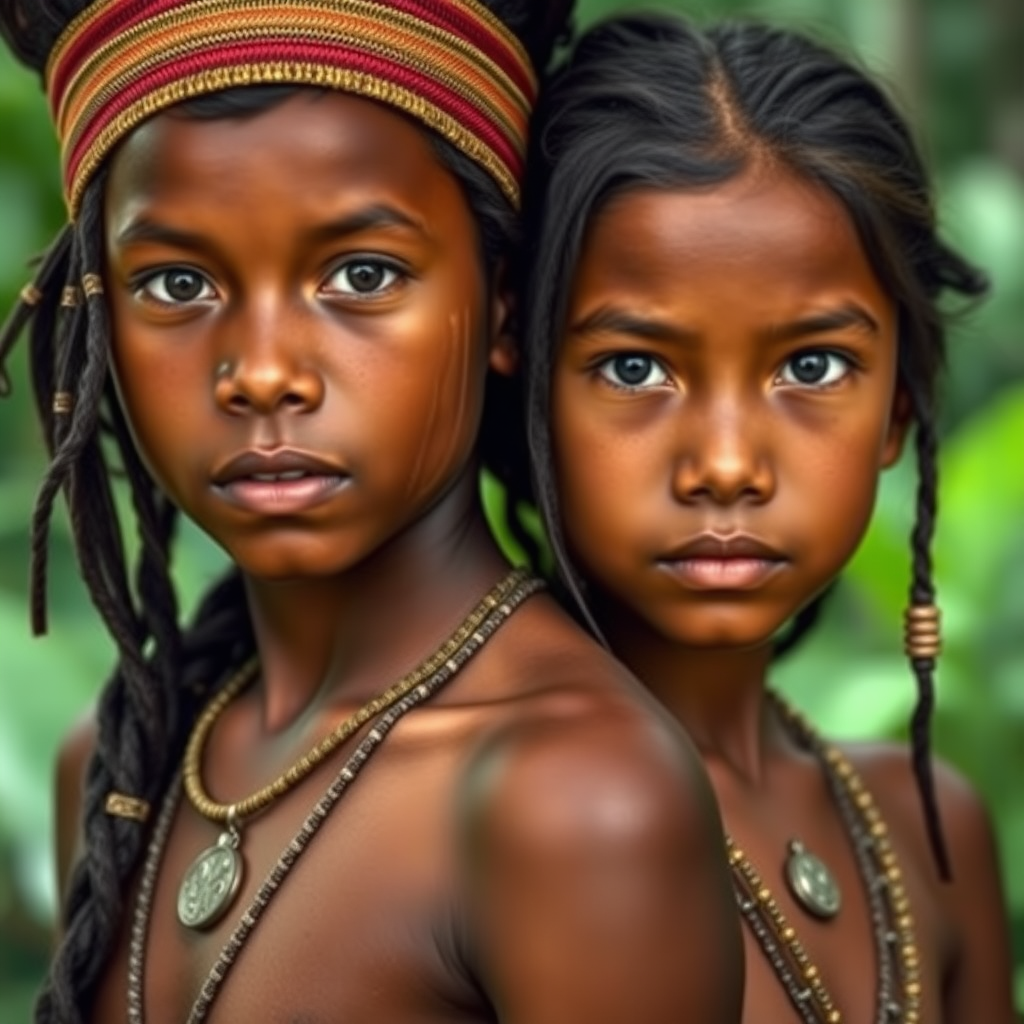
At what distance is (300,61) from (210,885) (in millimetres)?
710

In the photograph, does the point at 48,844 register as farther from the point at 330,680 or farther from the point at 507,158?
the point at 507,158

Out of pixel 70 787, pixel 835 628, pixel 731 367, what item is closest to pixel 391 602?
pixel 731 367

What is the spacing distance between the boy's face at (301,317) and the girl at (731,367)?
0.44 ft

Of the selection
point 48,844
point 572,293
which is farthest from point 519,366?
point 48,844

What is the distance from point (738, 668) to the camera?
9.10 feet

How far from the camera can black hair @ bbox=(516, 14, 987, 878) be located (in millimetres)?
2586

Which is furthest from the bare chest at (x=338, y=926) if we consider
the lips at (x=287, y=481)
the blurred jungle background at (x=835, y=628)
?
the blurred jungle background at (x=835, y=628)

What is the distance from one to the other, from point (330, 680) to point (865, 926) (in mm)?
545

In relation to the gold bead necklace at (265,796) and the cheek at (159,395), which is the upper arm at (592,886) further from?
the cheek at (159,395)

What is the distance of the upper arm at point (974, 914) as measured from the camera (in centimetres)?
293

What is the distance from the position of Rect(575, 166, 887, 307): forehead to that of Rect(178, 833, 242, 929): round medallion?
1.91 feet

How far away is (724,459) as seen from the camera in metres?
2.54

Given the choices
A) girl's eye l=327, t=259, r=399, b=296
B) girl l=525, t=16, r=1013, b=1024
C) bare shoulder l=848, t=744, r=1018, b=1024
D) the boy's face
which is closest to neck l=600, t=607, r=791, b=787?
girl l=525, t=16, r=1013, b=1024

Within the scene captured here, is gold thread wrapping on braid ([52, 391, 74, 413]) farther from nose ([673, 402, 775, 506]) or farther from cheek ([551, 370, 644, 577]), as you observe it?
nose ([673, 402, 775, 506])
